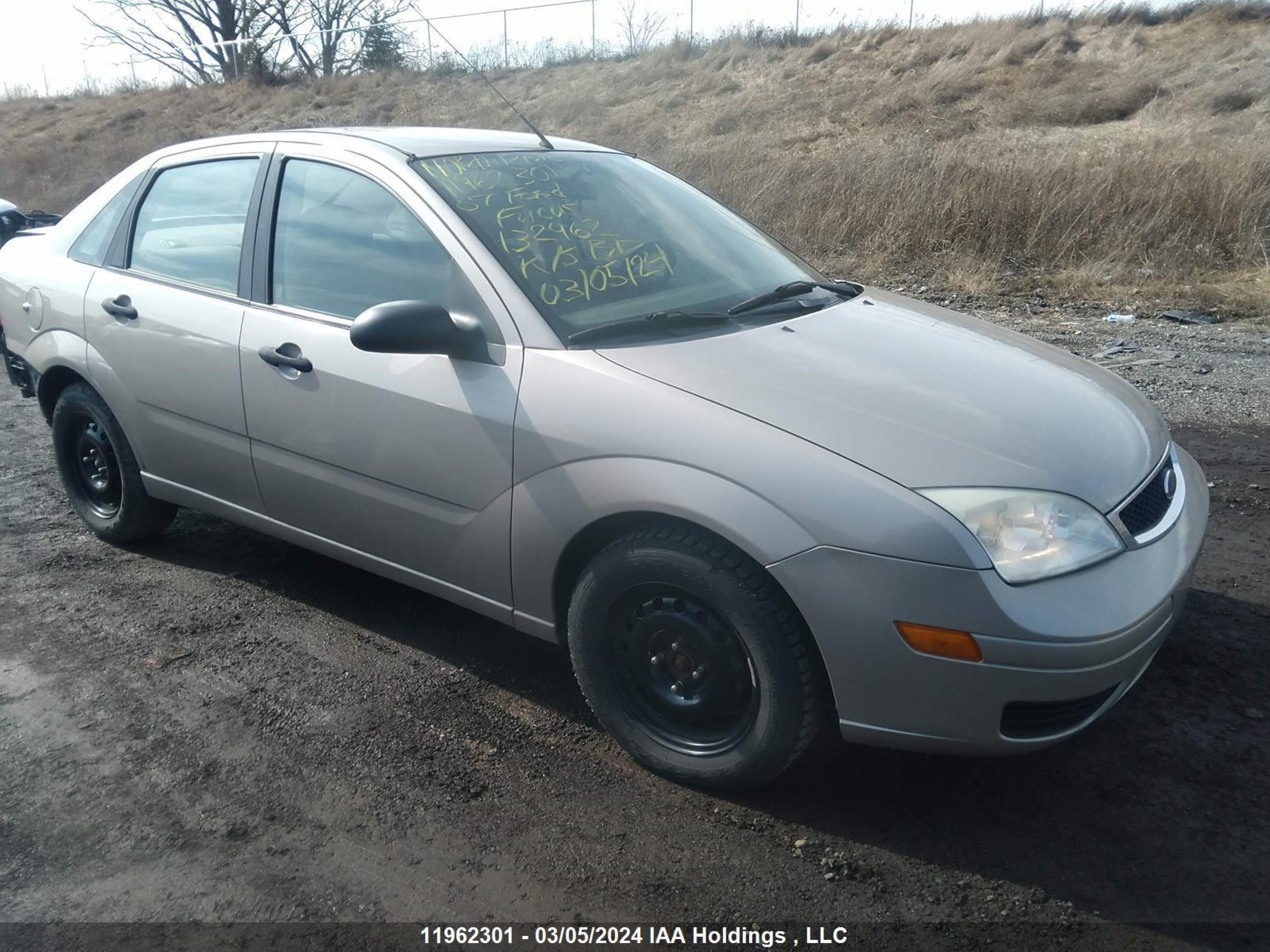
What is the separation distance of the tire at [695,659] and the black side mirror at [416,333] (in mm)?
735

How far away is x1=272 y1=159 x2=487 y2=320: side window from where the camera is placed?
336cm

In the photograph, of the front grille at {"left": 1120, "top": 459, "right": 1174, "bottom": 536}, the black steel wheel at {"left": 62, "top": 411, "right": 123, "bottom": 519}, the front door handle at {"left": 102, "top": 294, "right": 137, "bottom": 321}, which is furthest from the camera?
the black steel wheel at {"left": 62, "top": 411, "right": 123, "bottom": 519}

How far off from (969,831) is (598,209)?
89.2 inches

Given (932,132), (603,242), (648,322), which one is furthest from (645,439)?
(932,132)

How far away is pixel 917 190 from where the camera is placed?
11.4 meters

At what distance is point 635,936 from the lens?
245 centimetres

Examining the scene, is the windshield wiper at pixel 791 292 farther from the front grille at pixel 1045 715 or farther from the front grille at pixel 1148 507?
the front grille at pixel 1045 715

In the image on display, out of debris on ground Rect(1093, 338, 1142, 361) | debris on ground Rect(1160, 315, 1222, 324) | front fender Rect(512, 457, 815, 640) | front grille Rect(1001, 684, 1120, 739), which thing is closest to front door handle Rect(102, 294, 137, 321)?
front fender Rect(512, 457, 815, 640)

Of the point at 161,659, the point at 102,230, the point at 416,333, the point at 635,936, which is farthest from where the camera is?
the point at 102,230

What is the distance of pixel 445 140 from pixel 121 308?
58.1 inches

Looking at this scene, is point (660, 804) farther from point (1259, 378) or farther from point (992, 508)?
point (1259, 378)

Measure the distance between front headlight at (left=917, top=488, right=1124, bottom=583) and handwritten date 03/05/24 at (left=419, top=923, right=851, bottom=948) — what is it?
927 millimetres

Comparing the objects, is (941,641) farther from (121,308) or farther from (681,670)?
(121,308)

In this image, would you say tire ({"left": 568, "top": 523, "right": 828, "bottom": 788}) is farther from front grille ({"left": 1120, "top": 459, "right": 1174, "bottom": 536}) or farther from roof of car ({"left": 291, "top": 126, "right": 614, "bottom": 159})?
roof of car ({"left": 291, "top": 126, "right": 614, "bottom": 159})
